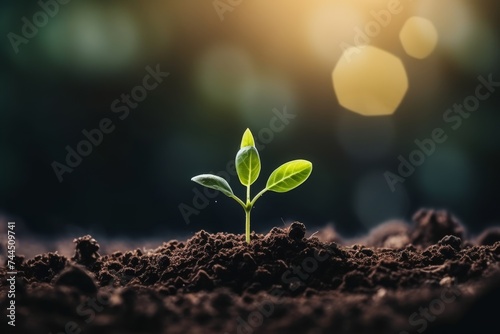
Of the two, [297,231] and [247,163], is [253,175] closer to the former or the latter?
[247,163]

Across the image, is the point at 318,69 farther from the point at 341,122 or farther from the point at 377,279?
the point at 377,279

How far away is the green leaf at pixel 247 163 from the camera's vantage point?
1.61 meters

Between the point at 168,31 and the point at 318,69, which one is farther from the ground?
the point at 168,31

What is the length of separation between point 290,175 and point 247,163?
15cm

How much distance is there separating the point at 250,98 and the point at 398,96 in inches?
30.4

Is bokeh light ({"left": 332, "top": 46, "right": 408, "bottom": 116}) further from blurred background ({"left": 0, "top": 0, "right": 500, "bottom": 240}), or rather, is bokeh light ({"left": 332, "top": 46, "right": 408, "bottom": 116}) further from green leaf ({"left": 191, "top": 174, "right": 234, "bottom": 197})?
green leaf ({"left": 191, "top": 174, "right": 234, "bottom": 197})

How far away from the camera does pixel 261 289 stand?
135 cm

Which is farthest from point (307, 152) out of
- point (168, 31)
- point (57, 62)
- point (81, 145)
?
point (57, 62)

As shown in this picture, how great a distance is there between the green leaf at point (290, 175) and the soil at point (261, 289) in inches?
5.4

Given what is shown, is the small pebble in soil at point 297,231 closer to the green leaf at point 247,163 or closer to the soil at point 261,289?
the soil at point 261,289

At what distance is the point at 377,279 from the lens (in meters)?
1.32

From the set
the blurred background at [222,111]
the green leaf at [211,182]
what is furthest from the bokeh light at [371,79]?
the green leaf at [211,182]

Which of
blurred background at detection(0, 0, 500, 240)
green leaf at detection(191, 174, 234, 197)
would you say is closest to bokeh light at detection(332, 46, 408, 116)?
blurred background at detection(0, 0, 500, 240)

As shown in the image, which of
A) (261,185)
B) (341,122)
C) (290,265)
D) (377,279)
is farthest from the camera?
(341,122)
